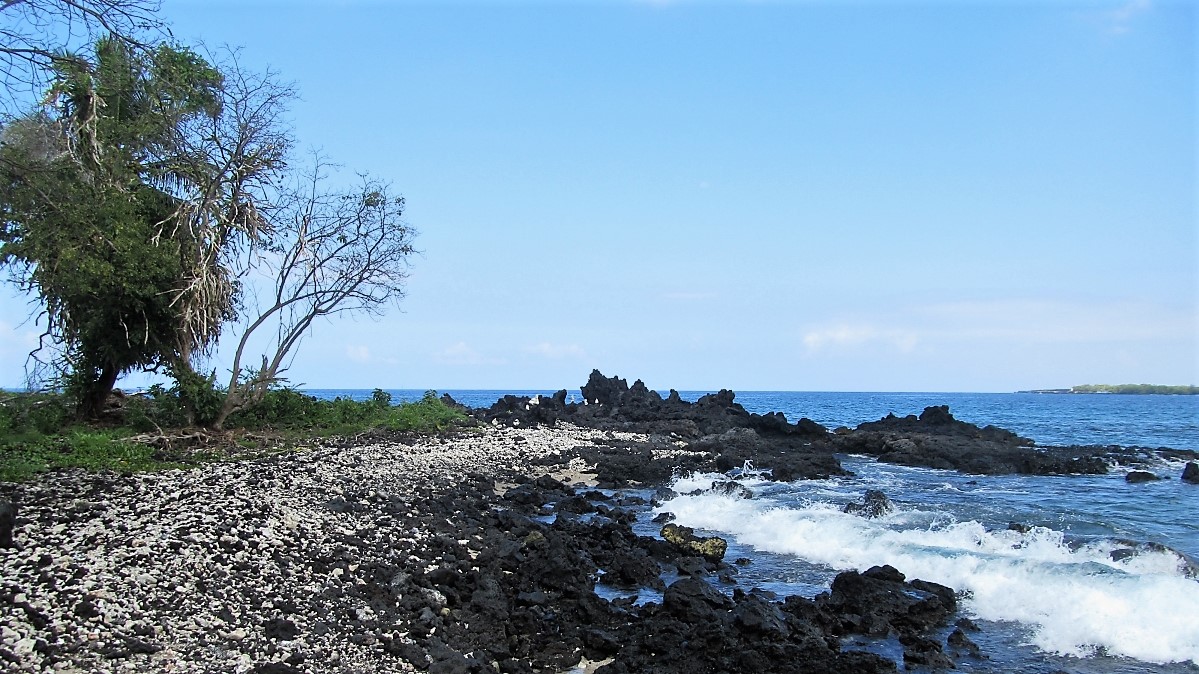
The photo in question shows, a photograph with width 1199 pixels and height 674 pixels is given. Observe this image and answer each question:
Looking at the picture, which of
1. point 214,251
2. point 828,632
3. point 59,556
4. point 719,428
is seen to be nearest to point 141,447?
point 214,251

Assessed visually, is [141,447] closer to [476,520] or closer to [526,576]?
[476,520]

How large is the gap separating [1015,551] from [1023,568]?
2377 mm

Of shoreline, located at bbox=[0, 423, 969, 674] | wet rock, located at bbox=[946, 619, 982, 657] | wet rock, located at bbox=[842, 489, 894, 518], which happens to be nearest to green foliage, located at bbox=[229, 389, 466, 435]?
shoreline, located at bbox=[0, 423, 969, 674]

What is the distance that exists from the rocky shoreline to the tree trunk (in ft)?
23.9

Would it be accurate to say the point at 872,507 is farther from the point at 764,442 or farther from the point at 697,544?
the point at 764,442

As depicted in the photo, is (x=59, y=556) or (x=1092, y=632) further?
(x=1092, y=632)

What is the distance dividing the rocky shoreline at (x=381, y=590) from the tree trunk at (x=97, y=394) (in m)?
7.29

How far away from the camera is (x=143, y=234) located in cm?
1925

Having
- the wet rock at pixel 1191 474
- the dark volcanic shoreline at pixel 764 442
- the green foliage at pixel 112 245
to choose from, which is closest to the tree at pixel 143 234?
the green foliage at pixel 112 245

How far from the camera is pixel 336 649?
7.48 m

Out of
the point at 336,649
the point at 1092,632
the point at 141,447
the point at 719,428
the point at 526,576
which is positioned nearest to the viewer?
the point at 336,649

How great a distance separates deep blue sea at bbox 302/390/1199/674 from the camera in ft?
29.6

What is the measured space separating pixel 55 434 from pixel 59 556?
1129cm

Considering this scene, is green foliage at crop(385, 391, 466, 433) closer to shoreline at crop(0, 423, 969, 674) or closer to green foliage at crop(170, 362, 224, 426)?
green foliage at crop(170, 362, 224, 426)
